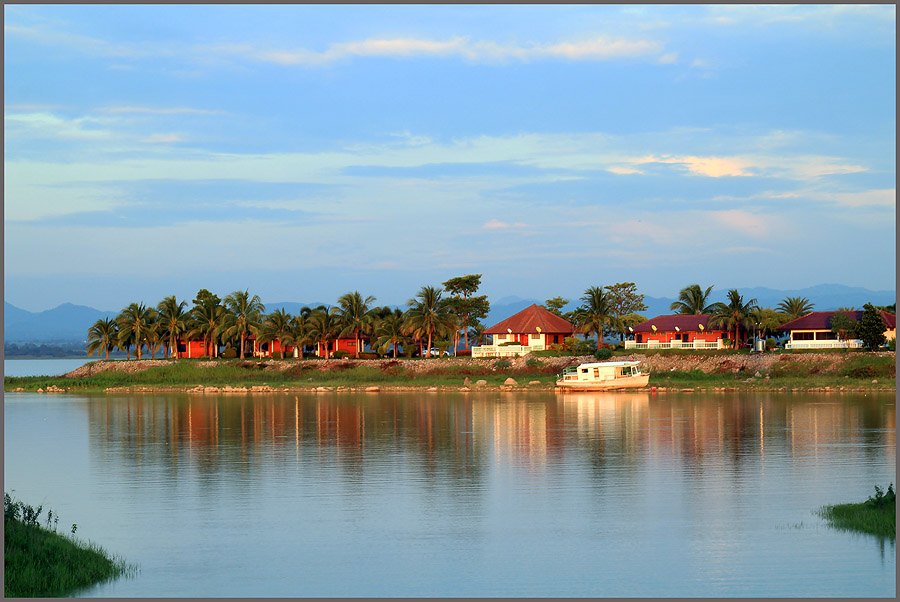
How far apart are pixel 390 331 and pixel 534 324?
15831 mm

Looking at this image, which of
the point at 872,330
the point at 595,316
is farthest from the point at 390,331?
the point at 872,330

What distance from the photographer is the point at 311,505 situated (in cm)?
2250

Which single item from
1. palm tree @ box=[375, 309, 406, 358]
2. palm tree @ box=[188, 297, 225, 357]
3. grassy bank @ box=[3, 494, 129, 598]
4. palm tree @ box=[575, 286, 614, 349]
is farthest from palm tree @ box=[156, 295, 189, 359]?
grassy bank @ box=[3, 494, 129, 598]

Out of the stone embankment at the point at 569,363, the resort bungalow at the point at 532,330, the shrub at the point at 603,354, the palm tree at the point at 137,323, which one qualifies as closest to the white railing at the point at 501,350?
the stone embankment at the point at 569,363

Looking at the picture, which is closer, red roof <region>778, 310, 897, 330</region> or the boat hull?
the boat hull

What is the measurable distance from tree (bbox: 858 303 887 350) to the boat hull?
19.1 metres

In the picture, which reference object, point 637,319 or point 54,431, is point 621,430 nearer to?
point 54,431

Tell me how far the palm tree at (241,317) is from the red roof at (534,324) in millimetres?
25263

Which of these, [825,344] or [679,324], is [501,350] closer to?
[679,324]

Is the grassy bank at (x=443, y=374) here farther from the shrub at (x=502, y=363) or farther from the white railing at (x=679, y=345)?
the white railing at (x=679, y=345)

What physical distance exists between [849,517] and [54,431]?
122 feet

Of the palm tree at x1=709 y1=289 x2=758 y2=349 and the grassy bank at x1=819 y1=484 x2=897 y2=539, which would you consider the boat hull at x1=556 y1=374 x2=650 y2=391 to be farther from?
the grassy bank at x1=819 y1=484 x2=897 y2=539

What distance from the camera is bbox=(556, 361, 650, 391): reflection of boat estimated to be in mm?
68500

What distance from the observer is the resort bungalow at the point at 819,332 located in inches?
3076
